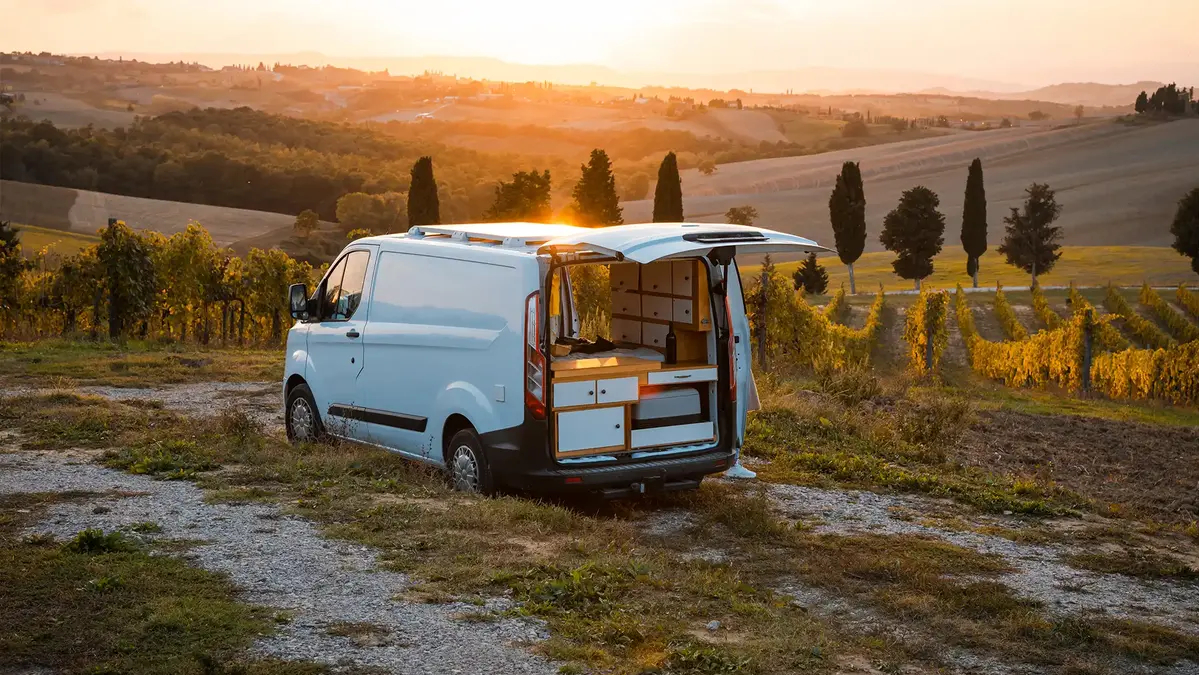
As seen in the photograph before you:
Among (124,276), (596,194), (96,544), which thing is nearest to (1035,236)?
(596,194)

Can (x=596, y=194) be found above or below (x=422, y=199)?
above

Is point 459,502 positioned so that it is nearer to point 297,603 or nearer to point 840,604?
point 297,603

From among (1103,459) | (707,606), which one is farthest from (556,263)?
(1103,459)

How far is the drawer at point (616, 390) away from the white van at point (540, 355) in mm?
11

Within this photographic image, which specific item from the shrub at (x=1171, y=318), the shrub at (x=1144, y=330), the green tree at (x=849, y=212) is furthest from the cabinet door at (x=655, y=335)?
the green tree at (x=849, y=212)

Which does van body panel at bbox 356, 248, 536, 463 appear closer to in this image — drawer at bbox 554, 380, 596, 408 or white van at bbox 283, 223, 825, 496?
white van at bbox 283, 223, 825, 496

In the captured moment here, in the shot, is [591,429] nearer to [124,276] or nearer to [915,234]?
[124,276]

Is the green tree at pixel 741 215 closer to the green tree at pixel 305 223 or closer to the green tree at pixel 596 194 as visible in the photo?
the green tree at pixel 305 223

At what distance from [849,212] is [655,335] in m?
73.3

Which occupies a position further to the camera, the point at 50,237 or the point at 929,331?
the point at 50,237

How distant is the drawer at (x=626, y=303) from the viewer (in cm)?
1059

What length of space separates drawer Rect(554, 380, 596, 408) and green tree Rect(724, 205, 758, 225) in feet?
336

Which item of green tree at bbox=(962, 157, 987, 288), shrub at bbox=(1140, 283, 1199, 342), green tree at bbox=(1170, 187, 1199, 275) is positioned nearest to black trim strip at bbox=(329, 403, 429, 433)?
shrub at bbox=(1140, 283, 1199, 342)

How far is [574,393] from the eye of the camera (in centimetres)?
909
